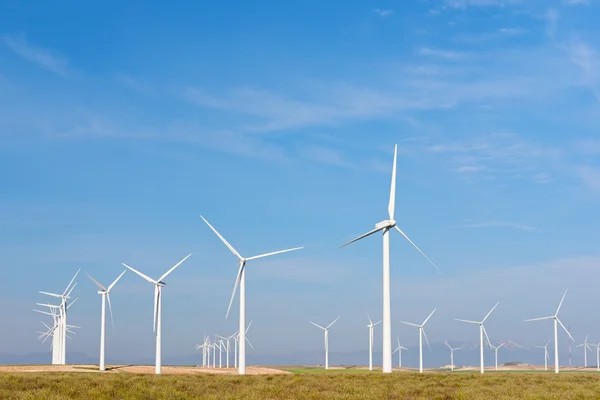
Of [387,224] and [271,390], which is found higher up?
[387,224]

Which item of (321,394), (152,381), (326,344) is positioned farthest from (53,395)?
(326,344)

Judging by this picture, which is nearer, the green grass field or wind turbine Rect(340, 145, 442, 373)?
the green grass field

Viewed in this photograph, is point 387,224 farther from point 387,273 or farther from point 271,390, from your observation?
point 271,390

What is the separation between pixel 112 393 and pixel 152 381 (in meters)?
7.95

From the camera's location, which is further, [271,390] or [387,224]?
[387,224]

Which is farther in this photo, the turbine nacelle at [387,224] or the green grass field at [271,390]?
the turbine nacelle at [387,224]

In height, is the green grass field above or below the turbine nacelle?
below

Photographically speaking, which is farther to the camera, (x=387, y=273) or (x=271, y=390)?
(x=387, y=273)

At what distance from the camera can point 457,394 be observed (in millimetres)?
49531

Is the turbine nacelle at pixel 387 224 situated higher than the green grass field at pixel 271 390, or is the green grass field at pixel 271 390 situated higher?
the turbine nacelle at pixel 387 224

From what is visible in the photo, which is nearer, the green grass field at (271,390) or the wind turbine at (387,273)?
the green grass field at (271,390)

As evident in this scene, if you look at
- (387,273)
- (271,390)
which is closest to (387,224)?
(387,273)

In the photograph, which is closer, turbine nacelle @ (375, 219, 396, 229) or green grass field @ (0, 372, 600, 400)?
green grass field @ (0, 372, 600, 400)

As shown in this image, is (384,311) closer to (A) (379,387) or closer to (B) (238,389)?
(A) (379,387)
